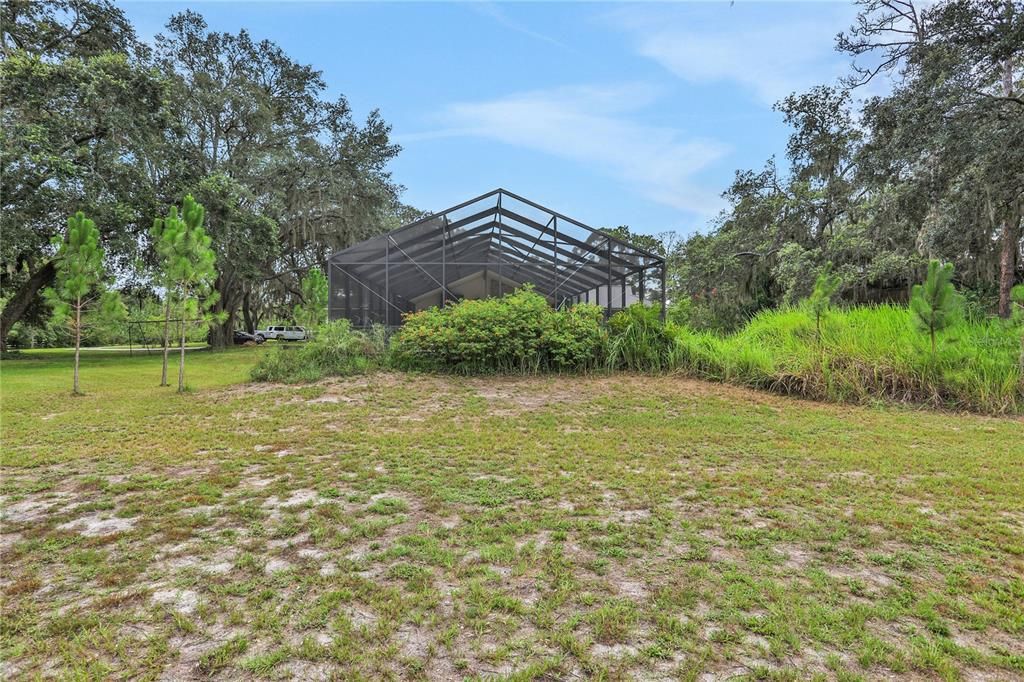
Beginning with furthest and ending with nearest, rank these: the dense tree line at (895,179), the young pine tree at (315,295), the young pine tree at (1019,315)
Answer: the young pine tree at (315,295) < the dense tree line at (895,179) < the young pine tree at (1019,315)

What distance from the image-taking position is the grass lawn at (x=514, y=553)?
163 centimetres

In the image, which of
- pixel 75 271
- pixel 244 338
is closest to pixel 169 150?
pixel 75 271

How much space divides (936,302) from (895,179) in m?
3.83

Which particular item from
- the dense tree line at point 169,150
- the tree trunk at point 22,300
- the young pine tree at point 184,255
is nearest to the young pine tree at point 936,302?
the young pine tree at point 184,255

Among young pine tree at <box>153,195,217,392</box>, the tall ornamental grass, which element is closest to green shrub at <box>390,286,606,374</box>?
the tall ornamental grass

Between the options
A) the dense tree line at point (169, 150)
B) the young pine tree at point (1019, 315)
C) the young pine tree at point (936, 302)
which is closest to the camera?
the young pine tree at point (1019, 315)

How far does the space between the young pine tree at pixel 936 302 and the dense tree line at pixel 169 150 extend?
1160 centimetres

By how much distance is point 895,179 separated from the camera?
8.71 meters

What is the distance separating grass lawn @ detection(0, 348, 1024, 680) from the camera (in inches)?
64.4

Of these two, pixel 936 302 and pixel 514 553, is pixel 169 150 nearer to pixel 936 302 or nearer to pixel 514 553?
pixel 514 553

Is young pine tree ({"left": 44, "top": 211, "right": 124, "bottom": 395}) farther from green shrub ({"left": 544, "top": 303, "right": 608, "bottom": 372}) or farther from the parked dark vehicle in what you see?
the parked dark vehicle

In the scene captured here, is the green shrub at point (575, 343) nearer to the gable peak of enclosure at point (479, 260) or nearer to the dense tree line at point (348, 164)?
the gable peak of enclosure at point (479, 260)

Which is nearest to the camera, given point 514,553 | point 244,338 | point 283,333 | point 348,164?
point 514,553

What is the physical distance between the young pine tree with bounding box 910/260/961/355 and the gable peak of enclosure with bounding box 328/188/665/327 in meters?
5.53
